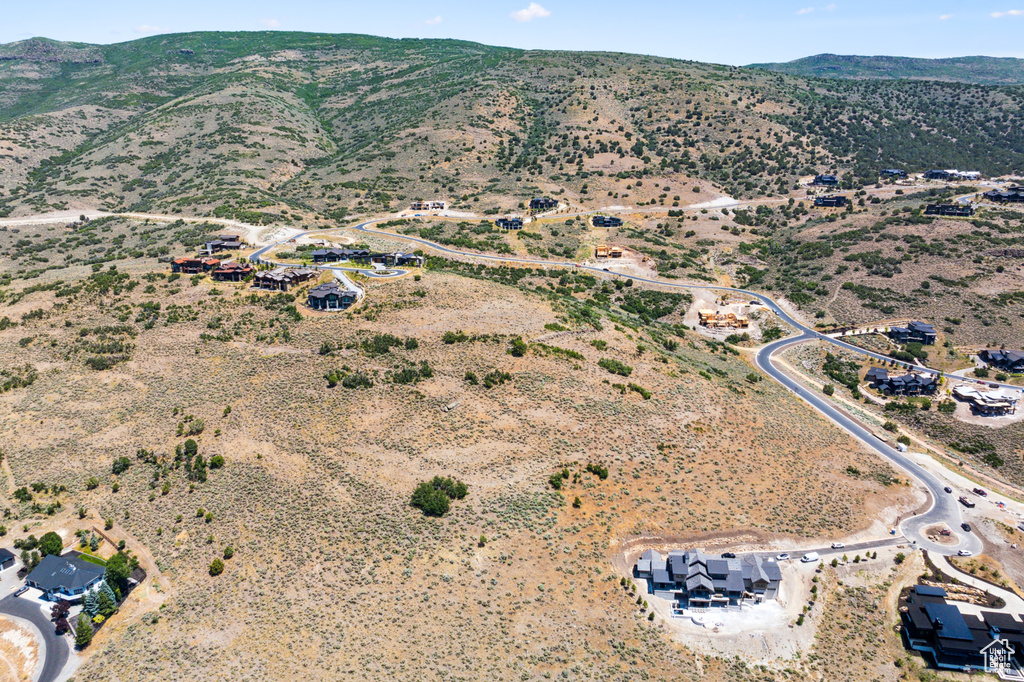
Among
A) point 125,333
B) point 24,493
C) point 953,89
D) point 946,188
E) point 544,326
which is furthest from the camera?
Answer: point 953,89

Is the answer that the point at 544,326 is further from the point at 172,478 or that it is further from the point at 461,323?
the point at 172,478

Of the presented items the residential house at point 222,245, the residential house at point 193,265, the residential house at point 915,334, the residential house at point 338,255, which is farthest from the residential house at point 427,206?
the residential house at point 915,334

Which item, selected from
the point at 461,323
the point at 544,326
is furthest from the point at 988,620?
the point at 461,323

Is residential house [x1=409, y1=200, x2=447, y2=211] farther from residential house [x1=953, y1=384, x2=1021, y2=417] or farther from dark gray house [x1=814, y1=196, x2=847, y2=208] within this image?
residential house [x1=953, y1=384, x2=1021, y2=417]

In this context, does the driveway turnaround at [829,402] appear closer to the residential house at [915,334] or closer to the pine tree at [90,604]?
the residential house at [915,334]

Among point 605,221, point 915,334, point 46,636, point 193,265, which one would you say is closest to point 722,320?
point 915,334

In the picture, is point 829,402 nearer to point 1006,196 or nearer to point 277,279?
point 277,279

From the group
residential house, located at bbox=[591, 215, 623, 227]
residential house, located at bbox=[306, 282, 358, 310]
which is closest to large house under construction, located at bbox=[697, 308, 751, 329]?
residential house, located at bbox=[591, 215, 623, 227]
